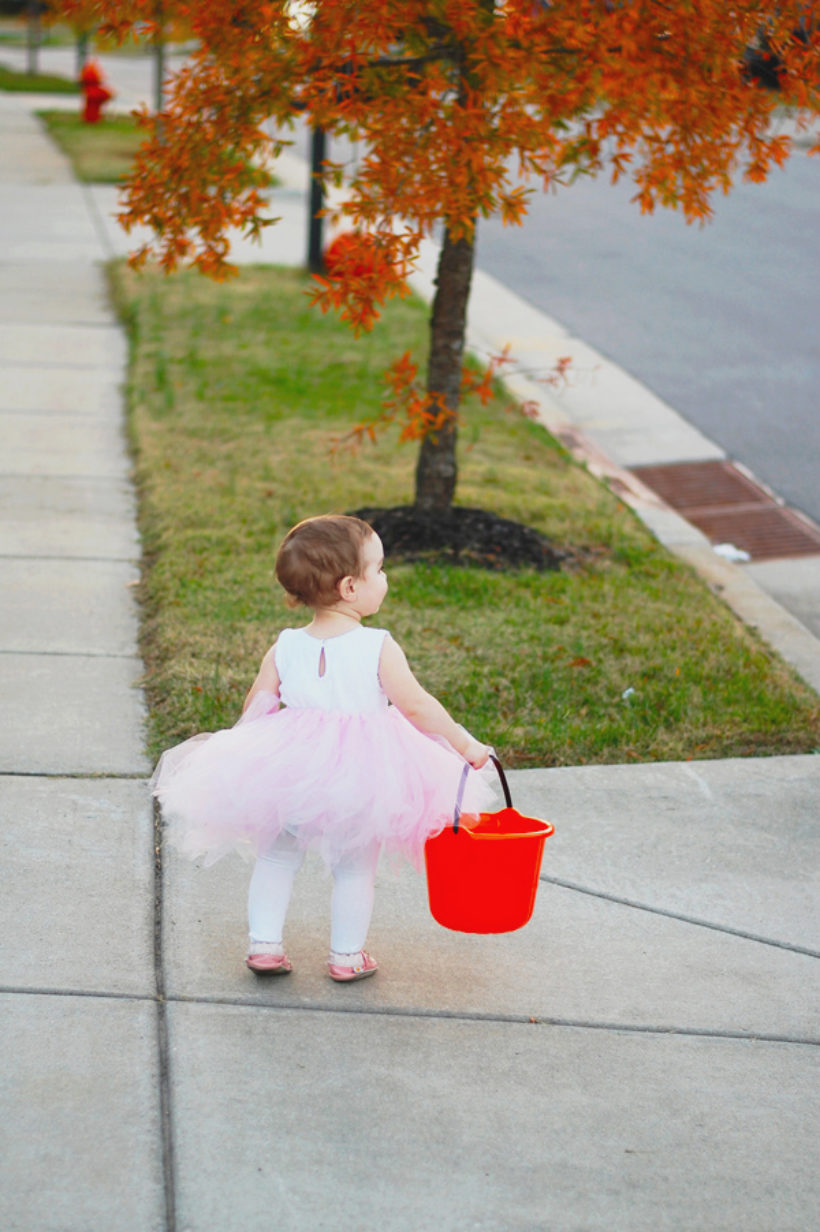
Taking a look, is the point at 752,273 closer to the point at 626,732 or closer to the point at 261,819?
the point at 626,732

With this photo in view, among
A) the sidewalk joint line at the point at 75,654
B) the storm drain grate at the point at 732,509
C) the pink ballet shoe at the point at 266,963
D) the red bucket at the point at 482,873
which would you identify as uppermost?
the red bucket at the point at 482,873

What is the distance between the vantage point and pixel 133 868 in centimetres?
394

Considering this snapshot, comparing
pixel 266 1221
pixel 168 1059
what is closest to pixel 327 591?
pixel 168 1059

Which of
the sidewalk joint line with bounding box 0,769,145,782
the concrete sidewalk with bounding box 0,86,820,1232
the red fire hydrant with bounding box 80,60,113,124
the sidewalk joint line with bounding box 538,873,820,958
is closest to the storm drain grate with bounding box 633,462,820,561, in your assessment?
the concrete sidewalk with bounding box 0,86,820,1232

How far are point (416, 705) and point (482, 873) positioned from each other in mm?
418

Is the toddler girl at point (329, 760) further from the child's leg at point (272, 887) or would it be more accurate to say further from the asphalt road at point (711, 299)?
the asphalt road at point (711, 299)

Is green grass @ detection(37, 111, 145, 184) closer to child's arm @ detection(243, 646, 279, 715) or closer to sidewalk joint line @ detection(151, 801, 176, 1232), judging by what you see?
sidewalk joint line @ detection(151, 801, 176, 1232)

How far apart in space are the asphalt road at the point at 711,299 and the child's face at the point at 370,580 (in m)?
5.06

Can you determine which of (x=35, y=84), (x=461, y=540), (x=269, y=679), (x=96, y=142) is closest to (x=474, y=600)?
(x=461, y=540)

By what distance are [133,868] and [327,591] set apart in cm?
115

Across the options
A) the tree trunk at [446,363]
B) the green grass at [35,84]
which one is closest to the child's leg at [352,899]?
the tree trunk at [446,363]

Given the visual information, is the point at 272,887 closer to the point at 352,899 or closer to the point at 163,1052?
the point at 352,899

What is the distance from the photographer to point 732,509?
8086mm

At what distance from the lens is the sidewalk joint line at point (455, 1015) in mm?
3355
